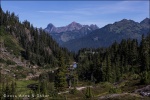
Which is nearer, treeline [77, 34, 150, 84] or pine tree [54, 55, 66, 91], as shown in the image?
pine tree [54, 55, 66, 91]

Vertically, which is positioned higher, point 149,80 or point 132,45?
point 132,45

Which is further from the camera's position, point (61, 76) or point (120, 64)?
point (120, 64)

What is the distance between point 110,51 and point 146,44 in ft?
106

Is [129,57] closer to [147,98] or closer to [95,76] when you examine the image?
[95,76]

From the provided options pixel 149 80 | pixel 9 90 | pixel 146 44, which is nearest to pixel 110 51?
pixel 146 44

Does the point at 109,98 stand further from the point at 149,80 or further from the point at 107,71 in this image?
the point at 107,71

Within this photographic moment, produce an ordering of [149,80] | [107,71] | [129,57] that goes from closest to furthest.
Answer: [149,80], [107,71], [129,57]

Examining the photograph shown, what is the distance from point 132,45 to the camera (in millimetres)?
172875

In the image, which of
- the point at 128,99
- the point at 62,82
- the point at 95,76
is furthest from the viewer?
the point at 95,76

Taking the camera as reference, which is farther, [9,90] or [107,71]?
[107,71]

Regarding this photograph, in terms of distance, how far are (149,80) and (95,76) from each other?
84790 mm

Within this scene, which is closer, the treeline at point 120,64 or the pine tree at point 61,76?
the pine tree at point 61,76

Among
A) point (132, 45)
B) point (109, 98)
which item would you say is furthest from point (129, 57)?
point (109, 98)

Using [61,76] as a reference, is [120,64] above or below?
above
